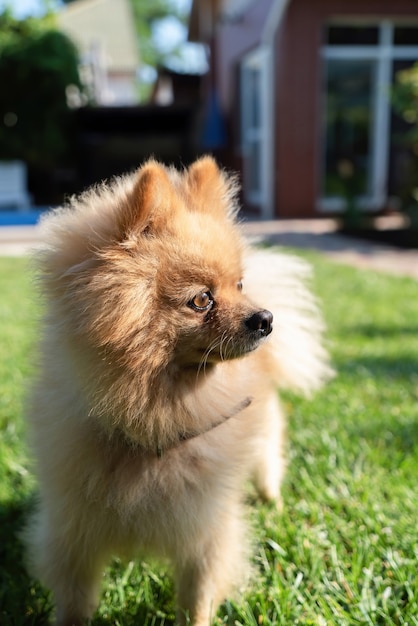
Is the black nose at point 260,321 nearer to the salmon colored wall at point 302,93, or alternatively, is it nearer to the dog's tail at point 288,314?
the dog's tail at point 288,314

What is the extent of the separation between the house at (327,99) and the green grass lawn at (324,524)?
29.9ft

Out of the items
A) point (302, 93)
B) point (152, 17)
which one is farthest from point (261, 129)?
point (152, 17)

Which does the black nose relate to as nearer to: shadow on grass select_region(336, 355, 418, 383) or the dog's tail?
the dog's tail

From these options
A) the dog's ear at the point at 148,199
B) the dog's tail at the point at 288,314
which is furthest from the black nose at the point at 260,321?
the dog's tail at the point at 288,314

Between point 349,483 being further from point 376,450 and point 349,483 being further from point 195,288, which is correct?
point 195,288

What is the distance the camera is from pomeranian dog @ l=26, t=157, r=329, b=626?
1822 mm

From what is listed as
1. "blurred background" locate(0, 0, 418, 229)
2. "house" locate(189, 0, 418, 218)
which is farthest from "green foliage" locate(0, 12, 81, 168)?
"house" locate(189, 0, 418, 218)

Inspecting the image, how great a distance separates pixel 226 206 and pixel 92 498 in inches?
44.6

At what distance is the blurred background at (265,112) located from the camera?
12672 mm

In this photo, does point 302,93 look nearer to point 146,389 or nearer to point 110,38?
point 146,389

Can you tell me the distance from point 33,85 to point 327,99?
8386 mm

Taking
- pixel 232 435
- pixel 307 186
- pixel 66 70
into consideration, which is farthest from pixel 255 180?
pixel 232 435

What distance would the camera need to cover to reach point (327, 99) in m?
13.5

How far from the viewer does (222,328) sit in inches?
74.8
